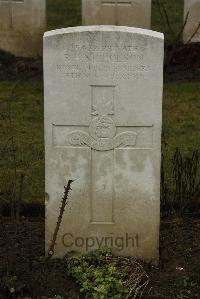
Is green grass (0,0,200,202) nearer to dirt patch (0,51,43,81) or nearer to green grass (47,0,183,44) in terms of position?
dirt patch (0,51,43,81)

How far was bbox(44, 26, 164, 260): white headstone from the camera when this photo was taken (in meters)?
4.52

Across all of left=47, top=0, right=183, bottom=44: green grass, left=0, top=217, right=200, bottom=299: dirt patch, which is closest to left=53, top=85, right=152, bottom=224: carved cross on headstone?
left=0, top=217, right=200, bottom=299: dirt patch

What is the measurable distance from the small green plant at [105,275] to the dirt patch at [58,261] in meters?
0.07

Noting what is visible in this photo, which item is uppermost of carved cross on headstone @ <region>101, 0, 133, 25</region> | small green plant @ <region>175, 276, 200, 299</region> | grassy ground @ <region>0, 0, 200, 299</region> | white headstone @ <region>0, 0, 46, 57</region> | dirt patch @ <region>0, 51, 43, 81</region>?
carved cross on headstone @ <region>101, 0, 133, 25</region>

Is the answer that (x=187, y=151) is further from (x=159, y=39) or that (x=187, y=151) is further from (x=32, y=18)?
(x=32, y=18)

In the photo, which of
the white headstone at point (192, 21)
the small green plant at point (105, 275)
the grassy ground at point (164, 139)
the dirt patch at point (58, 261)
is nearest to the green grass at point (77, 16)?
the grassy ground at point (164, 139)

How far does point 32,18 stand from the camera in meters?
9.83

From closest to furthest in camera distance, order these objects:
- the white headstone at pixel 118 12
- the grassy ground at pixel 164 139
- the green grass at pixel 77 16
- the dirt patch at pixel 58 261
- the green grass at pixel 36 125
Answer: the dirt patch at pixel 58 261
the grassy ground at pixel 164 139
the green grass at pixel 36 125
the white headstone at pixel 118 12
the green grass at pixel 77 16

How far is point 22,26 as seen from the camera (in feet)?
32.5

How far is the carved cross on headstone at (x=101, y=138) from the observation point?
4.61 meters

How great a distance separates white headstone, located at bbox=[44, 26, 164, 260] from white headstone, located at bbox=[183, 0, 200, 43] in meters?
5.18

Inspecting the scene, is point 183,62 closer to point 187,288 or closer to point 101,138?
point 101,138

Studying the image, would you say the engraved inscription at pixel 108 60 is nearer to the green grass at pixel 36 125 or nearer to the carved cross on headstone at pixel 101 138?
the carved cross on headstone at pixel 101 138

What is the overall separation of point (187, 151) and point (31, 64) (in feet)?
11.0
